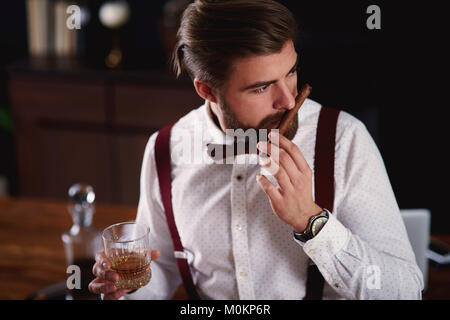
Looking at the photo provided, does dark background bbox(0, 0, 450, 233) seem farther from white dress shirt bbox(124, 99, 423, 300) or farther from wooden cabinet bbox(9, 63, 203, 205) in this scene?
white dress shirt bbox(124, 99, 423, 300)

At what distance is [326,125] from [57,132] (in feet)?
7.81

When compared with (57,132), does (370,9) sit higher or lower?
higher

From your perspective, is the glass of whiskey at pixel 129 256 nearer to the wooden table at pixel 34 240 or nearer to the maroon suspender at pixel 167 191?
the maroon suspender at pixel 167 191

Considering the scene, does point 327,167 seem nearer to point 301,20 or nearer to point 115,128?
point 301,20

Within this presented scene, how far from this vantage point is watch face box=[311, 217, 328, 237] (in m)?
1.04

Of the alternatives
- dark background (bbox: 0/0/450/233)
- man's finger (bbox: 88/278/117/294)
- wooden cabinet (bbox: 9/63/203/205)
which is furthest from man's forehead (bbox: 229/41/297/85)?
wooden cabinet (bbox: 9/63/203/205)

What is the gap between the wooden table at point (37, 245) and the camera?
141cm

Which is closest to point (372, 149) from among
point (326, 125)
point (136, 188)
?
point (326, 125)

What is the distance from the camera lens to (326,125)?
1.16m

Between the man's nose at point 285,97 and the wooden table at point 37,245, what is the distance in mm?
715

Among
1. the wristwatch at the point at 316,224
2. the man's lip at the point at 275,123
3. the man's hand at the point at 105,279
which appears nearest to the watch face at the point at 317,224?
the wristwatch at the point at 316,224

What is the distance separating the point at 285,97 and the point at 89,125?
2427 millimetres

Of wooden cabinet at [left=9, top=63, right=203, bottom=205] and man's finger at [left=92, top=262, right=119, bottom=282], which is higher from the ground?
man's finger at [left=92, top=262, right=119, bottom=282]

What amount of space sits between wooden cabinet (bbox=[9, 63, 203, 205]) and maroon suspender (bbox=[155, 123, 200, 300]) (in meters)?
1.55
